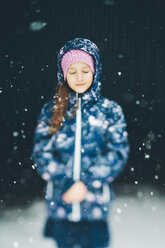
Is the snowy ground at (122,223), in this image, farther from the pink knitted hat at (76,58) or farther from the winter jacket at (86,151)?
the pink knitted hat at (76,58)

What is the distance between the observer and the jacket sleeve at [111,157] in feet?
5.12

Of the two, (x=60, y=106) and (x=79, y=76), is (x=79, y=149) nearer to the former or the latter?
(x=60, y=106)

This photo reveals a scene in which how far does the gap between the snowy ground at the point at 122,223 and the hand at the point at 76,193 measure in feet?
0.67

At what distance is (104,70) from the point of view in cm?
181

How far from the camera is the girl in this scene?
1.55 meters

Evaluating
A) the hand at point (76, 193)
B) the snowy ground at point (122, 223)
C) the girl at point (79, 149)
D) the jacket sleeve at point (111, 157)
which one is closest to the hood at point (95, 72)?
the girl at point (79, 149)

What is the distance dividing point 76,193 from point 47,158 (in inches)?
9.0

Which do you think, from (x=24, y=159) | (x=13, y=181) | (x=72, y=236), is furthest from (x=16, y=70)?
(x=72, y=236)

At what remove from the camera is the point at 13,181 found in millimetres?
1771

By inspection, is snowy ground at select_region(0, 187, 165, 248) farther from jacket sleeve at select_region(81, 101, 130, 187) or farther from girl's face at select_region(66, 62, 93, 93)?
girl's face at select_region(66, 62, 93, 93)

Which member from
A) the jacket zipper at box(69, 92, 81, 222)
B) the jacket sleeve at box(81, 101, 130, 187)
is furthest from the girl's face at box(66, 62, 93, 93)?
the jacket sleeve at box(81, 101, 130, 187)

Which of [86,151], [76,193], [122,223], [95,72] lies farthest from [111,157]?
[95,72]

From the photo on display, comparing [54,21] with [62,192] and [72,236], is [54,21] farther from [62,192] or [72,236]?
[72,236]

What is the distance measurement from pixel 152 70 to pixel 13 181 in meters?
1.01
